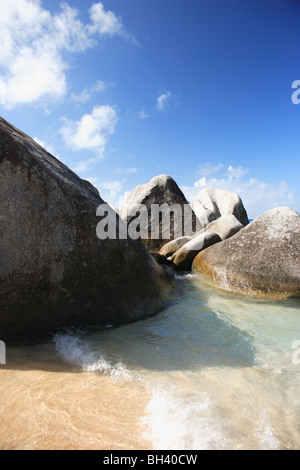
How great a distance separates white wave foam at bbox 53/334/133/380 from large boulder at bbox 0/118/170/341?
280 millimetres

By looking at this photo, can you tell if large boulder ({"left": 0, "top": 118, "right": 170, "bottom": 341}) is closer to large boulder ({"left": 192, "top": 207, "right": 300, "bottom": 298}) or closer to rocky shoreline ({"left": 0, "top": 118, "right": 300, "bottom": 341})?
rocky shoreline ({"left": 0, "top": 118, "right": 300, "bottom": 341})

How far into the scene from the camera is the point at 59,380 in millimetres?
2443

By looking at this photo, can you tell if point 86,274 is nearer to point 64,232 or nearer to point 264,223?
point 64,232

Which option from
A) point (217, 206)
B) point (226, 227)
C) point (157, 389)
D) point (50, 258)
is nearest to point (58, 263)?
point (50, 258)

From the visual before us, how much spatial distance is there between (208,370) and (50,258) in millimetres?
2260

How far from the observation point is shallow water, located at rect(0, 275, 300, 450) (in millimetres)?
1800

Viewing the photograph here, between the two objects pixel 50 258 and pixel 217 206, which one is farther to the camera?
pixel 217 206

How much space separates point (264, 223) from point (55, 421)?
5.98 m

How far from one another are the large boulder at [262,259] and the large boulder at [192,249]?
908 millimetres

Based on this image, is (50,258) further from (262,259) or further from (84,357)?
(262,259)

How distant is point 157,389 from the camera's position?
7.73ft

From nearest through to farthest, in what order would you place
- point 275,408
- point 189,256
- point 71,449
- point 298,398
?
point 71,449, point 275,408, point 298,398, point 189,256

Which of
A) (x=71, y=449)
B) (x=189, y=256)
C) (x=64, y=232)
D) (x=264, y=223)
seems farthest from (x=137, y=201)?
(x=71, y=449)

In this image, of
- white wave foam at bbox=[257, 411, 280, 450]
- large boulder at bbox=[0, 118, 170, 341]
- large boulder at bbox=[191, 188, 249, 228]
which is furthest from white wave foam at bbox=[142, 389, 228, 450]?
large boulder at bbox=[191, 188, 249, 228]
